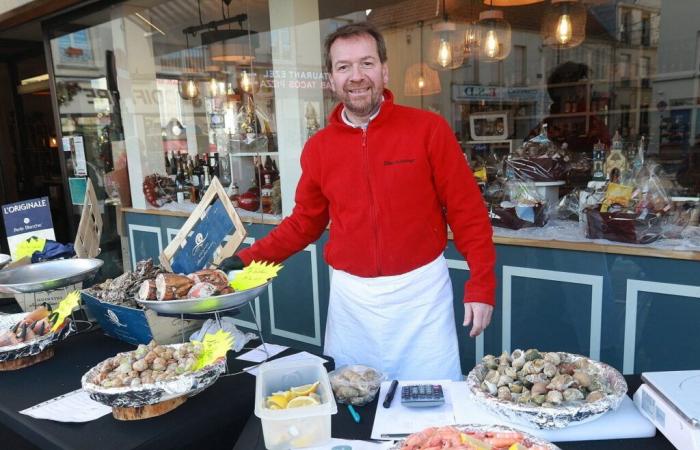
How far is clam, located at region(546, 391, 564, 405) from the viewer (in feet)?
3.63

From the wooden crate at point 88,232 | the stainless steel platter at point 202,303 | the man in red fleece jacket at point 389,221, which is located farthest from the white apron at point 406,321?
the wooden crate at point 88,232

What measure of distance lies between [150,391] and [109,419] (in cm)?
16

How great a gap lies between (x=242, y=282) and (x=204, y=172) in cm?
342

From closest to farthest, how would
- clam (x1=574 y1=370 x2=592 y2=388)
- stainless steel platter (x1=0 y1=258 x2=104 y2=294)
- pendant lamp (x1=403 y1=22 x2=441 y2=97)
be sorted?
clam (x1=574 y1=370 x2=592 y2=388)
stainless steel platter (x1=0 y1=258 x2=104 y2=294)
pendant lamp (x1=403 y1=22 x2=441 y2=97)

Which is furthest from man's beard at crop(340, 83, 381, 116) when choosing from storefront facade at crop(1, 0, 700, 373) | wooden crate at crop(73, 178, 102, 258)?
wooden crate at crop(73, 178, 102, 258)

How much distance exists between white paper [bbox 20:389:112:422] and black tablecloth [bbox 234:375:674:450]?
0.40 metres

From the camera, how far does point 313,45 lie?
12.5 feet

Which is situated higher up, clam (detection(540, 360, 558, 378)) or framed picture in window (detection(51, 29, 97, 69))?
framed picture in window (detection(51, 29, 97, 69))

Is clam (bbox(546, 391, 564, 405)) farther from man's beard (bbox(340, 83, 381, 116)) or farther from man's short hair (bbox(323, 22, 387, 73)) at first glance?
man's short hair (bbox(323, 22, 387, 73))

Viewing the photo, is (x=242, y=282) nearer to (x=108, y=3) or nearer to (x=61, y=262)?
(x=61, y=262)

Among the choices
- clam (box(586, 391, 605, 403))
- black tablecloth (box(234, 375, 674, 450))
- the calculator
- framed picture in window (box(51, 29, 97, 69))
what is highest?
framed picture in window (box(51, 29, 97, 69))

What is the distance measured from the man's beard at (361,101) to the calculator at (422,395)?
0.89m

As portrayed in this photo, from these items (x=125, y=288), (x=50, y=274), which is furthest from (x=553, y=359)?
(x=50, y=274)

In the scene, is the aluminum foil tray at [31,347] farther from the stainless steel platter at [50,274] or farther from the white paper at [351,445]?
the white paper at [351,445]
